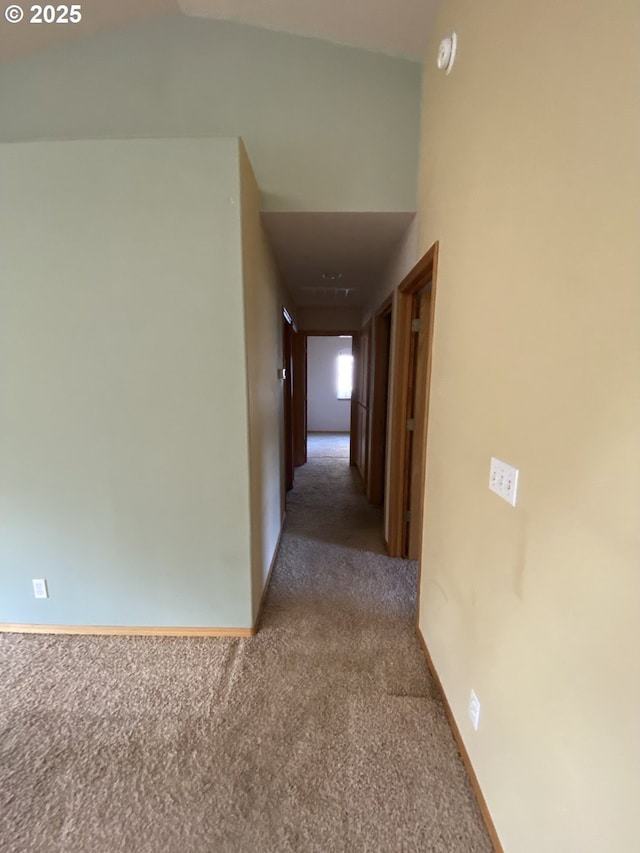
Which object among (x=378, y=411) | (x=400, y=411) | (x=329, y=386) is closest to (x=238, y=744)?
(x=400, y=411)

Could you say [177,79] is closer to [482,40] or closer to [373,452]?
[482,40]

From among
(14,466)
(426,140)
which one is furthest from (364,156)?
(14,466)

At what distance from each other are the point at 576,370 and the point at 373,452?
10.1 feet

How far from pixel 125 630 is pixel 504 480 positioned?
2.10 m

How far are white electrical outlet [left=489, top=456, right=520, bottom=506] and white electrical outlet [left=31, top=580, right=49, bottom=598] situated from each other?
7.49ft

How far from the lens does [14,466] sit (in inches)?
71.2

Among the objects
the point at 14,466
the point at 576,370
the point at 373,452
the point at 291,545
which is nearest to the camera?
the point at 576,370

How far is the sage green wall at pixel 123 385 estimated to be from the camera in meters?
1.59

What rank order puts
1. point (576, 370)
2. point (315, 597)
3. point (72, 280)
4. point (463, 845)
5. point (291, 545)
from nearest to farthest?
point (576, 370) < point (463, 845) < point (72, 280) < point (315, 597) < point (291, 545)

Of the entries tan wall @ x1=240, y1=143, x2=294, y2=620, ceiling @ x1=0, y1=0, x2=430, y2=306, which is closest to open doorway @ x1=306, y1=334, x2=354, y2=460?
tan wall @ x1=240, y1=143, x2=294, y2=620

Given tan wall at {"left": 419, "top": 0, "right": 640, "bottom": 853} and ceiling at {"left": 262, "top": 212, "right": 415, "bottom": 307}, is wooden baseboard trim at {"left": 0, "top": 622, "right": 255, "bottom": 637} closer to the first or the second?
tan wall at {"left": 419, "top": 0, "right": 640, "bottom": 853}

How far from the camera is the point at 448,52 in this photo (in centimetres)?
145

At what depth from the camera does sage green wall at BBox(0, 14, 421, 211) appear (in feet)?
6.23

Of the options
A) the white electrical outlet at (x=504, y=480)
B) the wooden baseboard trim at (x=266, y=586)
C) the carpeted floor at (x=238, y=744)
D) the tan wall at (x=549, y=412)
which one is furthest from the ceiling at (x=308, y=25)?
the carpeted floor at (x=238, y=744)
